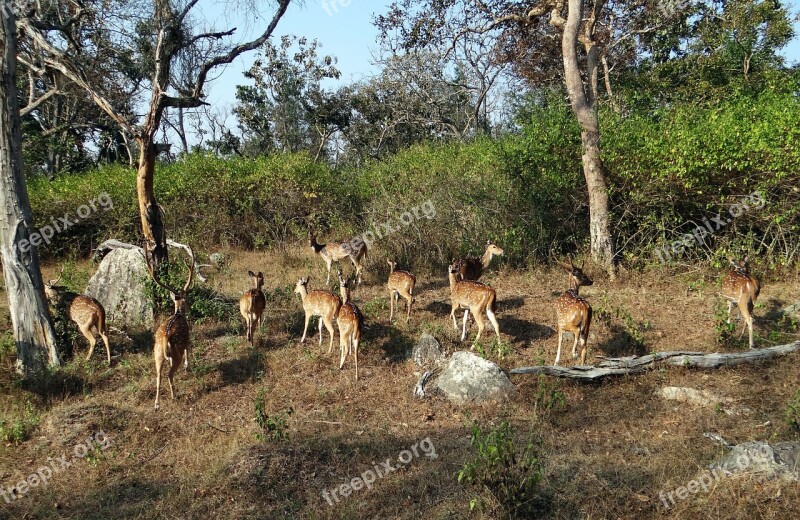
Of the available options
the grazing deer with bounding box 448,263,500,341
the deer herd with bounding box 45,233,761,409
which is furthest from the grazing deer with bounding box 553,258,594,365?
the grazing deer with bounding box 448,263,500,341

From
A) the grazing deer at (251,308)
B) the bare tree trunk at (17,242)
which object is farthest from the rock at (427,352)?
the bare tree trunk at (17,242)

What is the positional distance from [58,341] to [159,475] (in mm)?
4221

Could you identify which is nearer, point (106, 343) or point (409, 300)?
point (106, 343)

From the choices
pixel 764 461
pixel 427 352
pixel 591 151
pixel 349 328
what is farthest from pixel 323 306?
pixel 591 151

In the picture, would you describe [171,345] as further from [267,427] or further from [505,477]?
[505,477]

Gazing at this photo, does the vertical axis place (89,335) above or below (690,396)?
above

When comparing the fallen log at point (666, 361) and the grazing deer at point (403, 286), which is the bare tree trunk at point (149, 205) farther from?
the fallen log at point (666, 361)

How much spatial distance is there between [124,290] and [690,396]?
9.49 m

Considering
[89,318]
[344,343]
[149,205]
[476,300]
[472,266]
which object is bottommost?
[344,343]

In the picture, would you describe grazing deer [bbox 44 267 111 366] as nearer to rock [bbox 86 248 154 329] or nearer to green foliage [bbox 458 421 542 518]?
rock [bbox 86 248 154 329]

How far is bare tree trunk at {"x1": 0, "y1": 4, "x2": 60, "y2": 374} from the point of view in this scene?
8547 mm

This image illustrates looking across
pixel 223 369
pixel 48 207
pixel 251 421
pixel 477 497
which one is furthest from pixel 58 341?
pixel 48 207

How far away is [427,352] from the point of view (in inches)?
365

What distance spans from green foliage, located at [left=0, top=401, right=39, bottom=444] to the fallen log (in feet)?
20.4
